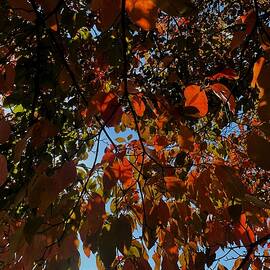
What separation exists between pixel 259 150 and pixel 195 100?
2.23 ft

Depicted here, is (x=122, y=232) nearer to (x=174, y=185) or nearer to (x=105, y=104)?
(x=174, y=185)

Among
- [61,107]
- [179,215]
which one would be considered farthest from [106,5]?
[61,107]

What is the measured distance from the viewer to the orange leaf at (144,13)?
1155mm

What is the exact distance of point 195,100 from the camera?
1885 millimetres

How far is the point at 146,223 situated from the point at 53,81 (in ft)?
6.27

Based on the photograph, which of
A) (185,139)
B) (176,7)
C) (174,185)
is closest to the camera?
(176,7)

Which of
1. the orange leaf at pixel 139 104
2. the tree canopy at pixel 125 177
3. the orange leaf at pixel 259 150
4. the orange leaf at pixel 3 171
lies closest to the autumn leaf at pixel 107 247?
the tree canopy at pixel 125 177

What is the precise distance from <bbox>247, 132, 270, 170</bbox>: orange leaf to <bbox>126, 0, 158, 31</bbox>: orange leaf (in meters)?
0.45

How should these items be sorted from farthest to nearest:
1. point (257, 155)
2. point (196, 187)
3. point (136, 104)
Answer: point (136, 104) → point (196, 187) → point (257, 155)

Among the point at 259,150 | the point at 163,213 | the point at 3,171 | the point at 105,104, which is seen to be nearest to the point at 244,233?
the point at 163,213

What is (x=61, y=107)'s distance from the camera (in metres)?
4.07

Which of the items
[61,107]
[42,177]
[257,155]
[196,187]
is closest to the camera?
[257,155]

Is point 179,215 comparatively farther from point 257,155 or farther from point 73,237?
point 257,155

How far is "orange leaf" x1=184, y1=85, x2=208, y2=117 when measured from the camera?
1828 millimetres
